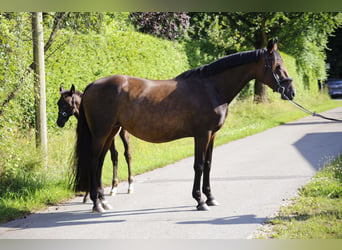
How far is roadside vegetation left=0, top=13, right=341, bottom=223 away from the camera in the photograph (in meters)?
6.66

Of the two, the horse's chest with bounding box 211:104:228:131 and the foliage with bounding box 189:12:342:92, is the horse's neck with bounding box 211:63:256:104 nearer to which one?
the horse's chest with bounding box 211:104:228:131

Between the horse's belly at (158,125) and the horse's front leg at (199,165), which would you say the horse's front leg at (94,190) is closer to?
the horse's belly at (158,125)

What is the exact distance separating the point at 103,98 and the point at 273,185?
3256 millimetres

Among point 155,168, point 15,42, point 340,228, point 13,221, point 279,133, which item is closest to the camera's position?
point 340,228

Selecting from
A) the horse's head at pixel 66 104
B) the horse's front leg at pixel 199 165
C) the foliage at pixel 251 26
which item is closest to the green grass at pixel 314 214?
the horse's front leg at pixel 199 165

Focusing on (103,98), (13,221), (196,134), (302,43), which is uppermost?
(302,43)

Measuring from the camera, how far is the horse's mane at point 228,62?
19.9 feet

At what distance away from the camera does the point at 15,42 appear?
6.25 meters

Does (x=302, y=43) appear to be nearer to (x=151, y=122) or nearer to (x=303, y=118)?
(x=303, y=118)

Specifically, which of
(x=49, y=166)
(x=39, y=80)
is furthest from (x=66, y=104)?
(x=49, y=166)

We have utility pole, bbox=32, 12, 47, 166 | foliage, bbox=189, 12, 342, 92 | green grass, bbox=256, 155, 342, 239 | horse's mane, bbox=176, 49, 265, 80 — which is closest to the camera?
green grass, bbox=256, 155, 342, 239

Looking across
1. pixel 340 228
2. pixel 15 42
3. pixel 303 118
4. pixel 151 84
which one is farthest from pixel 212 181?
pixel 303 118

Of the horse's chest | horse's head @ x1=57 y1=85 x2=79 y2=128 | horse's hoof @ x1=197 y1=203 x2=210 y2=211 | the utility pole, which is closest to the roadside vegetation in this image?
the utility pole

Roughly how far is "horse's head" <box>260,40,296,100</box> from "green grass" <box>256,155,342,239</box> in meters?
1.47
